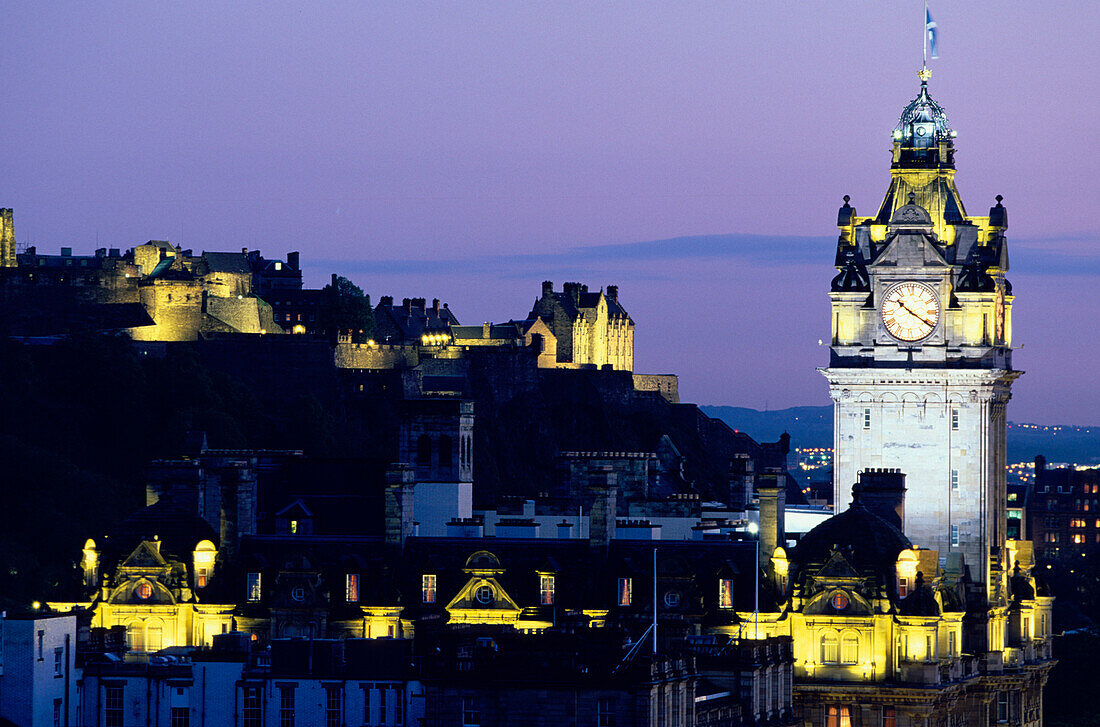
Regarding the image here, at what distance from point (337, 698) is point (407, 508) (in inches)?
814

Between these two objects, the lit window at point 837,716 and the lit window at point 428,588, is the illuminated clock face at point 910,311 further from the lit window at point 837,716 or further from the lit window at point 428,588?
the lit window at point 428,588

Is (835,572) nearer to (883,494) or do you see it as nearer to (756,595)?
(756,595)

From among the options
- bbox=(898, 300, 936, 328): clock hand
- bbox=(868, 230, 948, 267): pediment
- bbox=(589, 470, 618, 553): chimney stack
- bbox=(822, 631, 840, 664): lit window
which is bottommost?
bbox=(822, 631, 840, 664): lit window

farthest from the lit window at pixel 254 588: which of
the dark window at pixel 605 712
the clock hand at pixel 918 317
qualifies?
the clock hand at pixel 918 317

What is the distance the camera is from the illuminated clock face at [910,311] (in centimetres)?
13012

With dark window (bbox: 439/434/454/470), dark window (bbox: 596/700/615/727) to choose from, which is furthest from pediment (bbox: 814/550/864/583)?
dark window (bbox: 596/700/615/727)

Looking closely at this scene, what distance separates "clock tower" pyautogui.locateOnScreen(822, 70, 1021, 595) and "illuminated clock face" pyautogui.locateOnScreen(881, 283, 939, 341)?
4cm

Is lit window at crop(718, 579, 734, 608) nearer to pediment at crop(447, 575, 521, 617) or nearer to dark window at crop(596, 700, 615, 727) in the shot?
pediment at crop(447, 575, 521, 617)

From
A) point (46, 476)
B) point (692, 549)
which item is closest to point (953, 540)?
point (692, 549)

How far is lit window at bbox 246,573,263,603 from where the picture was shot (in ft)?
372

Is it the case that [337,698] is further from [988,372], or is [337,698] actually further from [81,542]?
[81,542]

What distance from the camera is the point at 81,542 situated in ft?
545

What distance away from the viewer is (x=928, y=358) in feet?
425

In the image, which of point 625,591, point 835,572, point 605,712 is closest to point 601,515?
point 625,591
